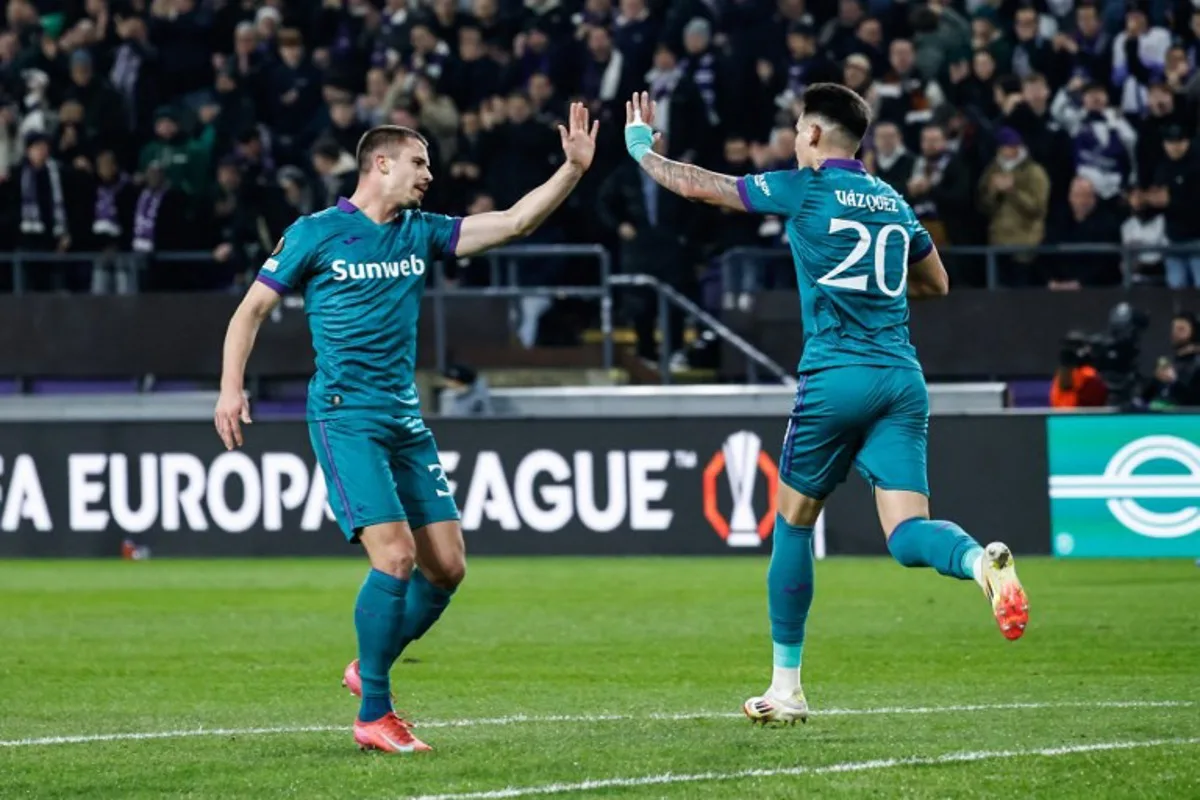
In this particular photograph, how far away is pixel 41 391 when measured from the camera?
75.9 feet

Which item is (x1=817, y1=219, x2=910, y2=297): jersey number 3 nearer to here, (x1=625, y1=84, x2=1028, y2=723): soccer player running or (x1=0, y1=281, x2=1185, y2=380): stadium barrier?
(x1=625, y1=84, x2=1028, y2=723): soccer player running

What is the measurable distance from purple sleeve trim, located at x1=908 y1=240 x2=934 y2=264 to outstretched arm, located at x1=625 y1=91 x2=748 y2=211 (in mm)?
679

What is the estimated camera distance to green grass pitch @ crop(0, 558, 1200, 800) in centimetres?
738

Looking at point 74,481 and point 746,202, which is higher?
point 746,202

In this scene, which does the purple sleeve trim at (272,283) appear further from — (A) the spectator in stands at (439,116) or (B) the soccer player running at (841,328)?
(A) the spectator in stands at (439,116)

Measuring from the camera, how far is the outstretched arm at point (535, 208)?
8.50 meters

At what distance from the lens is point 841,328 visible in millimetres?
8492

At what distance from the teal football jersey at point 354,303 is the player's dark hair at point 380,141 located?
0.20 m

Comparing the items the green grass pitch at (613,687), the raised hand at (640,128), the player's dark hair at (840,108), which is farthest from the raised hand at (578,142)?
the green grass pitch at (613,687)

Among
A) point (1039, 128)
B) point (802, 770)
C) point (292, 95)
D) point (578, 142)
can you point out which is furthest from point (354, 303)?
point (292, 95)

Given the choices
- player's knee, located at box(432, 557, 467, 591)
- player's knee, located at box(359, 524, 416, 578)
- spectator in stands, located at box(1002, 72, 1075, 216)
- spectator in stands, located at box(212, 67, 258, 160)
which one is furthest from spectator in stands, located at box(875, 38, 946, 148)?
player's knee, located at box(359, 524, 416, 578)

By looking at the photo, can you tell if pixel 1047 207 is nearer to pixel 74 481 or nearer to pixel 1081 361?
pixel 1081 361

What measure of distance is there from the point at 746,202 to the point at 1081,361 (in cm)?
Result: 1122

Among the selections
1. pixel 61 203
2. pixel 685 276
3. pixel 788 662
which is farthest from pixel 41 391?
pixel 788 662
